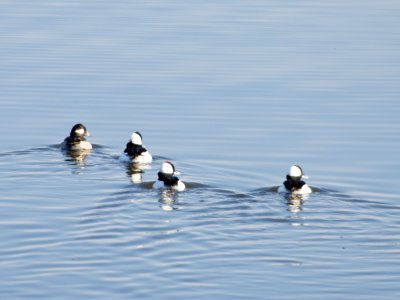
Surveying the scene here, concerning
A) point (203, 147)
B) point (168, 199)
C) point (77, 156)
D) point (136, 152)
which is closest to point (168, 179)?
point (168, 199)

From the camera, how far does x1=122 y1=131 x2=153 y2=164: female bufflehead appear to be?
A: 28.9 m

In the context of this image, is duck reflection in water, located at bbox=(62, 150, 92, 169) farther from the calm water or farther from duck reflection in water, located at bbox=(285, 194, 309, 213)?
duck reflection in water, located at bbox=(285, 194, 309, 213)

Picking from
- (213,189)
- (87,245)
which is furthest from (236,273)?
(213,189)

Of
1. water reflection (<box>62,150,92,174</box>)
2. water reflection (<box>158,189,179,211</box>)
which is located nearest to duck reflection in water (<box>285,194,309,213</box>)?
water reflection (<box>158,189,179,211</box>)

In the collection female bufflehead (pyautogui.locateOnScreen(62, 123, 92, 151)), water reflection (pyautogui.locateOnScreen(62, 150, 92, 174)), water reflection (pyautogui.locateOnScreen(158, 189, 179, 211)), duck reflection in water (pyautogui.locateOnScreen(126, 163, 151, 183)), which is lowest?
water reflection (pyautogui.locateOnScreen(158, 189, 179, 211))

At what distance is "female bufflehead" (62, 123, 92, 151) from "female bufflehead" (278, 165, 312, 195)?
224 inches

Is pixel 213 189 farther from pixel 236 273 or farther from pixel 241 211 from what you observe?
pixel 236 273

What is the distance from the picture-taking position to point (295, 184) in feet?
85.4

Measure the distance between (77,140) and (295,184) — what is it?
20.5ft

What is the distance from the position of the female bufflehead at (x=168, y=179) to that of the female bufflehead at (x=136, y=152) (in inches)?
70.2

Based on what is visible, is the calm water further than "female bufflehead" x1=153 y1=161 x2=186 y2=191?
No

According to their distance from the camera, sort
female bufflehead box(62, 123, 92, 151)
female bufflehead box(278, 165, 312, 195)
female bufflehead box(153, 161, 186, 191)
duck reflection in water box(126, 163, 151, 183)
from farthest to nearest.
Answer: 1. female bufflehead box(62, 123, 92, 151)
2. duck reflection in water box(126, 163, 151, 183)
3. female bufflehead box(153, 161, 186, 191)
4. female bufflehead box(278, 165, 312, 195)

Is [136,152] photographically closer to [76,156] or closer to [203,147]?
[76,156]

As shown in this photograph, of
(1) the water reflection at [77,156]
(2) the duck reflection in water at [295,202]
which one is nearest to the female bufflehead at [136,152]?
(1) the water reflection at [77,156]
